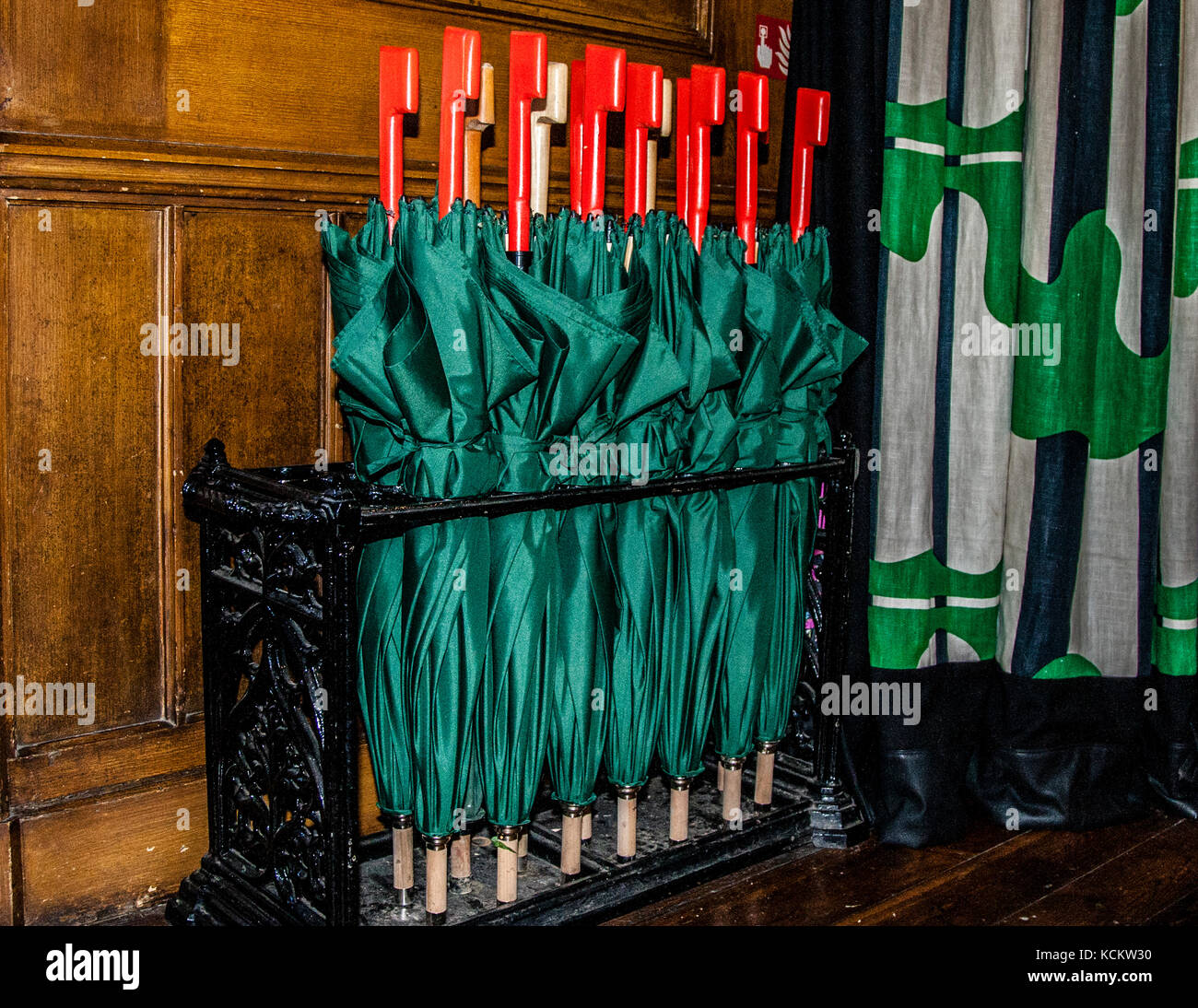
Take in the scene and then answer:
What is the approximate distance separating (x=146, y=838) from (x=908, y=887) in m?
1.02

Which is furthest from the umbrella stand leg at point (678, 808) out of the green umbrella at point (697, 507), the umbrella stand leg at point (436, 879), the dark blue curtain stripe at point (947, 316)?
the dark blue curtain stripe at point (947, 316)

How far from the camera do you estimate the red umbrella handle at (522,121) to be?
145 centimetres

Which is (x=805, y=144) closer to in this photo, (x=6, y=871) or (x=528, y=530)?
(x=528, y=530)

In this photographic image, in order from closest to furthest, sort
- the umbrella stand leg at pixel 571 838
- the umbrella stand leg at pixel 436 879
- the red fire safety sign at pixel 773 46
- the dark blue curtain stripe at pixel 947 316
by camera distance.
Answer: the umbrella stand leg at pixel 436 879 < the umbrella stand leg at pixel 571 838 < the dark blue curtain stripe at pixel 947 316 < the red fire safety sign at pixel 773 46

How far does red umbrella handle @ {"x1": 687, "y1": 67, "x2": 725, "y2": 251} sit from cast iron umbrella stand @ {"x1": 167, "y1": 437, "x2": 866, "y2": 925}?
34cm

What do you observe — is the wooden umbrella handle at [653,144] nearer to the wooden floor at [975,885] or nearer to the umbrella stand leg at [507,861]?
the umbrella stand leg at [507,861]

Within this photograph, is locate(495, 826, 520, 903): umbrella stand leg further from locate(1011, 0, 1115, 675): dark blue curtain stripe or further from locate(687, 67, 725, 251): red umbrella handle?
locate(1011, 0, 1115, 675): dark blue curtain stripe

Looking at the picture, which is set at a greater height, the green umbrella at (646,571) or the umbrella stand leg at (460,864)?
the green umbrella at (646,571)

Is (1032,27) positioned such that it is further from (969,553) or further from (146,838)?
(146,838)

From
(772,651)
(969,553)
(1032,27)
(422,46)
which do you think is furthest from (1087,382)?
(422,46)

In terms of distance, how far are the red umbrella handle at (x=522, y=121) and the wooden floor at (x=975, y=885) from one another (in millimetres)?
875

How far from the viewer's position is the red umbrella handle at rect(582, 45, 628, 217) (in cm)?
153
